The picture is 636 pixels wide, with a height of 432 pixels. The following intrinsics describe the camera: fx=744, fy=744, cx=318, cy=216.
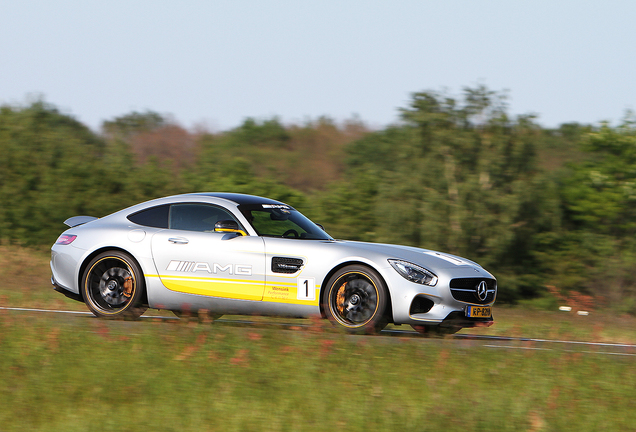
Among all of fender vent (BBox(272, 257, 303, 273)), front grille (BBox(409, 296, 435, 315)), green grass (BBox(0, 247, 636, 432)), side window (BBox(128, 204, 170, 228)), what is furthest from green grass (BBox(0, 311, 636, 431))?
side window (BBox(128, 204, 170, 228))

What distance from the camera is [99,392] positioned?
5016 mm

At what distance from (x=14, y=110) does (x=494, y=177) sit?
17.9m

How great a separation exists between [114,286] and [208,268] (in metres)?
1.19

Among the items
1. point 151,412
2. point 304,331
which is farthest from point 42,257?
point 151,412

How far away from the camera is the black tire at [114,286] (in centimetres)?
822

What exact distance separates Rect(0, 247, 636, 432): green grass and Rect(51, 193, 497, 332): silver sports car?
516 mm

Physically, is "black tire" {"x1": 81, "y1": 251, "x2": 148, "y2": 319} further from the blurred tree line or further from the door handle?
the blurred tree line

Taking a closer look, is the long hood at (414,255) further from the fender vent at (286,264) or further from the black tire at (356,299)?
the fender vent at (286,264)

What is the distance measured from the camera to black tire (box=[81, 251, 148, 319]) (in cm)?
822

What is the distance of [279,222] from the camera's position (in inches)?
336

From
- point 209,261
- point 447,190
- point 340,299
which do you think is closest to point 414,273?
point 340,299

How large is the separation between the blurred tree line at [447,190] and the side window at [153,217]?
1685cm

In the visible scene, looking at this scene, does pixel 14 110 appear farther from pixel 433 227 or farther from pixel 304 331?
pixel 304 331

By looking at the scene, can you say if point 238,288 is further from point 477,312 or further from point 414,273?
point 477,312
